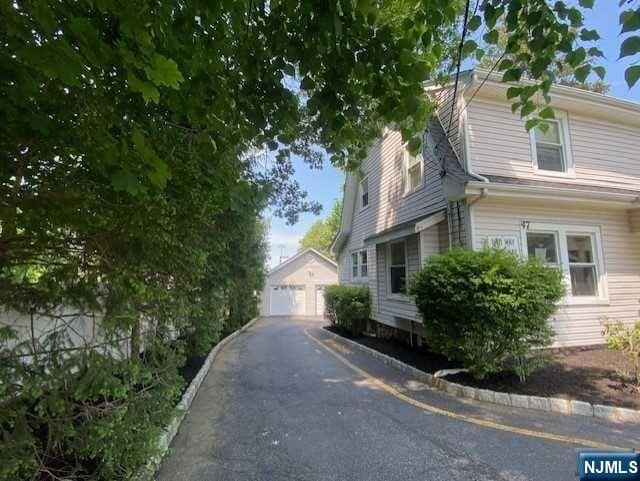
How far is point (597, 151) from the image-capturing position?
8820 millimetres

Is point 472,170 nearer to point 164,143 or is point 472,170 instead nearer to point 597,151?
point 597,151

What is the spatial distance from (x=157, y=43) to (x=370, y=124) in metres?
2.17

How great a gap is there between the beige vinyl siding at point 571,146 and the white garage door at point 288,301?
62.7 ft

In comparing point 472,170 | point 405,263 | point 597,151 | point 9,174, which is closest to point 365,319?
point 405,263

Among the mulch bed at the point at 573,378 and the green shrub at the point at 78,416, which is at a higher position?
the green shrub at the point at 78,416

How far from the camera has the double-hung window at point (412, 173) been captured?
943 cm

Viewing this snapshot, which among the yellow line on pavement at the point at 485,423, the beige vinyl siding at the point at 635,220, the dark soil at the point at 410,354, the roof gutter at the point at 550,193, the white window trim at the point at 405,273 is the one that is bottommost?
the yellow line on pavement at the point at 485,423

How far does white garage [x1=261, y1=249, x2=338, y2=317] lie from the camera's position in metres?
24.7

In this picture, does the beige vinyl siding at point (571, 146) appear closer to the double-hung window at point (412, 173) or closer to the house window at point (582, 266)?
the house window at point (582, 266)

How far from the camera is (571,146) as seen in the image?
8531 mm

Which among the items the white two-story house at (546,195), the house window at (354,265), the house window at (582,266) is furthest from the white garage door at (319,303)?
the house window at (582,266)

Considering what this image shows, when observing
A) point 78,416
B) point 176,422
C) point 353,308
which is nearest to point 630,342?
point 176,422

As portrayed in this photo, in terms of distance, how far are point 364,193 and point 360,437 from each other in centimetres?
1037

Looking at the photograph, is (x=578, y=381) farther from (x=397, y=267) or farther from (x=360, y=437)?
(x=397, y=267)
